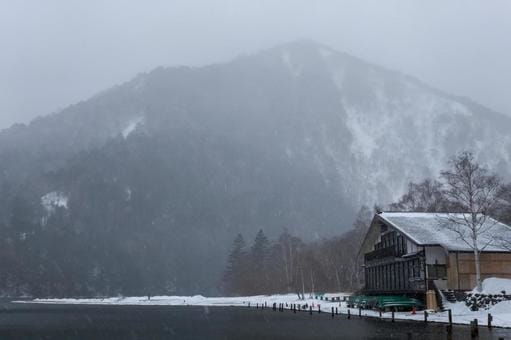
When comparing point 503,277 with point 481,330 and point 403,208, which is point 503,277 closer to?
point 481,330

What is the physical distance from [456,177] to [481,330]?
26.3 metres

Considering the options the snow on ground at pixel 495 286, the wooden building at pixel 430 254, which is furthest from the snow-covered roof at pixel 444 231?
the snow on ground at pixel 495 286

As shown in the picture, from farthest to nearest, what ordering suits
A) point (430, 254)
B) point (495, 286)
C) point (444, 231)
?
point (444, 231)
point (430, 254)
point (495, 286)

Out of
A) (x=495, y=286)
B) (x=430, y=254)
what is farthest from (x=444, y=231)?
(x=495, y=286)

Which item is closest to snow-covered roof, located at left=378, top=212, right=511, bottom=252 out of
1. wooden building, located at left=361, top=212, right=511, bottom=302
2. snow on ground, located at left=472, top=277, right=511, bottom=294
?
wooden building, located at left=361, top=212, right=511, bottom=302

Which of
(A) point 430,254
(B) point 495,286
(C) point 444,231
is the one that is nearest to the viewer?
(B) point 495,286

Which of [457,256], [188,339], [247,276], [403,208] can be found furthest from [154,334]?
[247,276]

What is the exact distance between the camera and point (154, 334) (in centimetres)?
4428

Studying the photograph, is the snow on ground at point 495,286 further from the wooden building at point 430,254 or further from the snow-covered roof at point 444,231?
the wooden building at point 430,254

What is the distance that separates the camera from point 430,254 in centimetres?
6494

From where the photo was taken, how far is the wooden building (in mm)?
63938

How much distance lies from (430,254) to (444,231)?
458 cm

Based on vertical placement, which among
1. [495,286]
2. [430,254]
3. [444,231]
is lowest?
[495,286]

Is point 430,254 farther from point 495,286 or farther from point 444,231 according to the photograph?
point 495,286
